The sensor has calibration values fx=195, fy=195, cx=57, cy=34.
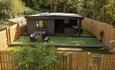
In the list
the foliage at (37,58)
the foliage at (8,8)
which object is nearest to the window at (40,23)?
the foliage at (8,8)

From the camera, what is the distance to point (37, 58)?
754 cm

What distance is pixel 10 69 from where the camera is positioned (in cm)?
869

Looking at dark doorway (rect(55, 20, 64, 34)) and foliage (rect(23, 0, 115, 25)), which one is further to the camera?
foliage (rect(23, 0, 115, 25))

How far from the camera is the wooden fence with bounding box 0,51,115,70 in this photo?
8.17 metres

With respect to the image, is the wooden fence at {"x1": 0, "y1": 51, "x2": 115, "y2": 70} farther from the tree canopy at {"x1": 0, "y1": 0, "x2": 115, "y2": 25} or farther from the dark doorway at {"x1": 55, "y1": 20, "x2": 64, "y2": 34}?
the tree canopy at {"x1": 0, "y1": 0, "x2": 115, "y2": 25}

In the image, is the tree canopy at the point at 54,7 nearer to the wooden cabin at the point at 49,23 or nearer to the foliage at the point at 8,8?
the foliage at the point at 8,8

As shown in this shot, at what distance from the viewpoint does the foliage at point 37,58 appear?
7535mm

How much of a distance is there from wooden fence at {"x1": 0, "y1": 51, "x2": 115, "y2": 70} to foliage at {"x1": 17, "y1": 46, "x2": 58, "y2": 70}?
0.69m

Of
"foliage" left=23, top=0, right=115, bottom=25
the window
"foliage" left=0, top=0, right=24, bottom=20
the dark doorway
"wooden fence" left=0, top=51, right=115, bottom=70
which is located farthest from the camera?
"foliage" left=23, top=0, right=115, bottom=25

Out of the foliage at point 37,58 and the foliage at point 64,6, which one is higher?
the foliage at point 64,6


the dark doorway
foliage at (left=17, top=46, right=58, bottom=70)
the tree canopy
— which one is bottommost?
the dark doorway

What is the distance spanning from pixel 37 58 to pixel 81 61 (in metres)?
1.97

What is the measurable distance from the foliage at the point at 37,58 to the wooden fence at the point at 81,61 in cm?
69

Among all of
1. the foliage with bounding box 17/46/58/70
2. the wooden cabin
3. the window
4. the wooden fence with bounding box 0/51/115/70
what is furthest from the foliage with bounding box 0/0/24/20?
the foliage with bounding box 17/46/58/70
